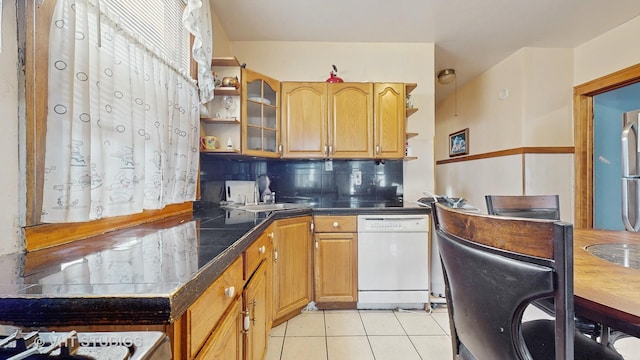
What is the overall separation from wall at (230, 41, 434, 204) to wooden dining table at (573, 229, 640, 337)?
1719 mm

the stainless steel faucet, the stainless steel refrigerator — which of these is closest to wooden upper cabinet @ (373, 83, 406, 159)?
the stainless steel faucet

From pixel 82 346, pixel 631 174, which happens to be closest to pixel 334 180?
pixel 82 346

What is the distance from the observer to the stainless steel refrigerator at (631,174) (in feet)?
7.75

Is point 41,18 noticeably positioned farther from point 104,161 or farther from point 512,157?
point 512,157

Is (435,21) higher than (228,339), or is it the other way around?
(435,21)

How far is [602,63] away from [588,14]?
66cm

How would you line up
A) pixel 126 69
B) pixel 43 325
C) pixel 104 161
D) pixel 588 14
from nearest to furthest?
pixel 43 325 → pixel 104 161 → pixel 126 69 → pixel 588 14

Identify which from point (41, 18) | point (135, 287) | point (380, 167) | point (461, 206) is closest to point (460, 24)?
point (380, 167)

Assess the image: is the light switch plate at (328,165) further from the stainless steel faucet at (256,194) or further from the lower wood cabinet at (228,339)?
the lower wood cabinet at (228,339)

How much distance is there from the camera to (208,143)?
2.03m

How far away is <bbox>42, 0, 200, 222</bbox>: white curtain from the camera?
0.89 meters

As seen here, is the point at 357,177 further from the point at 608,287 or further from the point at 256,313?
the point at 608,287

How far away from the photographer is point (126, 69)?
118 centimetres

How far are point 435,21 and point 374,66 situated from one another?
649 mm
